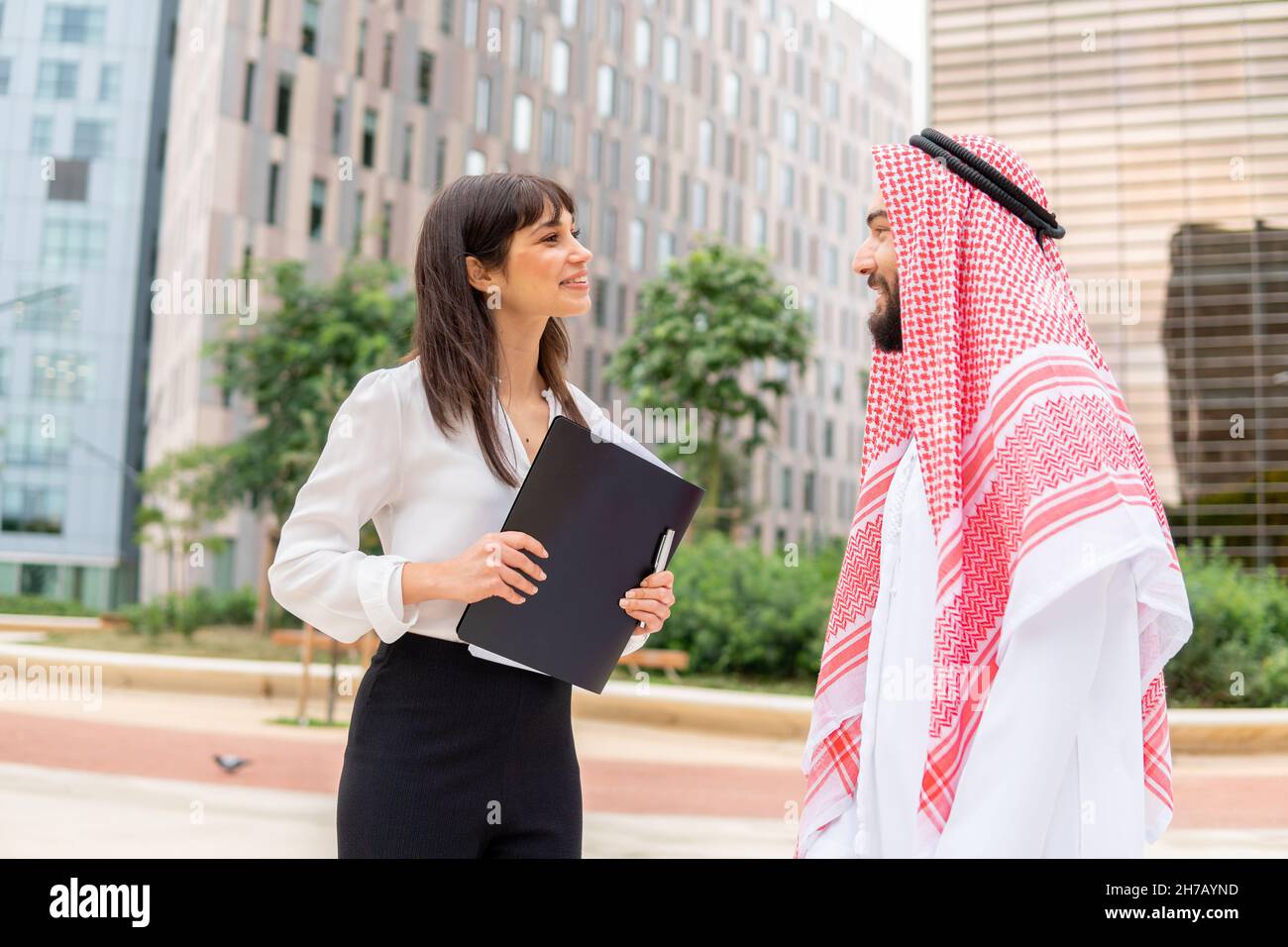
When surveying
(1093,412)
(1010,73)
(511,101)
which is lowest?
(1093,412)

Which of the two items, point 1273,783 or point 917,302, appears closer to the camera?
point 917,302

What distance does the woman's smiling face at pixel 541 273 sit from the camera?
190cm

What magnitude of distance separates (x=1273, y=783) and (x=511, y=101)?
3002cm

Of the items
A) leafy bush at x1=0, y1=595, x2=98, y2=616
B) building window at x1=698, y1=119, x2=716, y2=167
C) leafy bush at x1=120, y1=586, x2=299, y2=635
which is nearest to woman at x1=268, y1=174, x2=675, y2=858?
leafy bush at x1=120, y1=586, x2=299, y2=635

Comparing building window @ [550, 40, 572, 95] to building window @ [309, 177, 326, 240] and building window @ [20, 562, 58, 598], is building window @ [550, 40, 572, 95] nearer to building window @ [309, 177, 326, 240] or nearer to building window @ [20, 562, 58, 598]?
building window @ [309, 177, 326, 240]

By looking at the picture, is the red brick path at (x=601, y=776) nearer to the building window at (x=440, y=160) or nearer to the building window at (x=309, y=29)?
the building window at (x=309, y=29)

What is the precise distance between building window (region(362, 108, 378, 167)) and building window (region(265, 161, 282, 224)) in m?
2.71

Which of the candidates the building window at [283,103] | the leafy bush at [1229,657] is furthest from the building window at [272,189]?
the leafy bush at [1229,657]

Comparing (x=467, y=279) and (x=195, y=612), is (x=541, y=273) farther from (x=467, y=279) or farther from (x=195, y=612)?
(x=195, y=612)

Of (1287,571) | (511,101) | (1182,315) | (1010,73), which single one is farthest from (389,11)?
(1287,571)

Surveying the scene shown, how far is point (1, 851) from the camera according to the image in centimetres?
526

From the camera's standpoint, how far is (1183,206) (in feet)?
→ 69.1

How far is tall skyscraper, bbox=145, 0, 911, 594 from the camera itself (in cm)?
2734

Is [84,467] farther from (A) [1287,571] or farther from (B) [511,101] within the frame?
(A) [1287,571]
